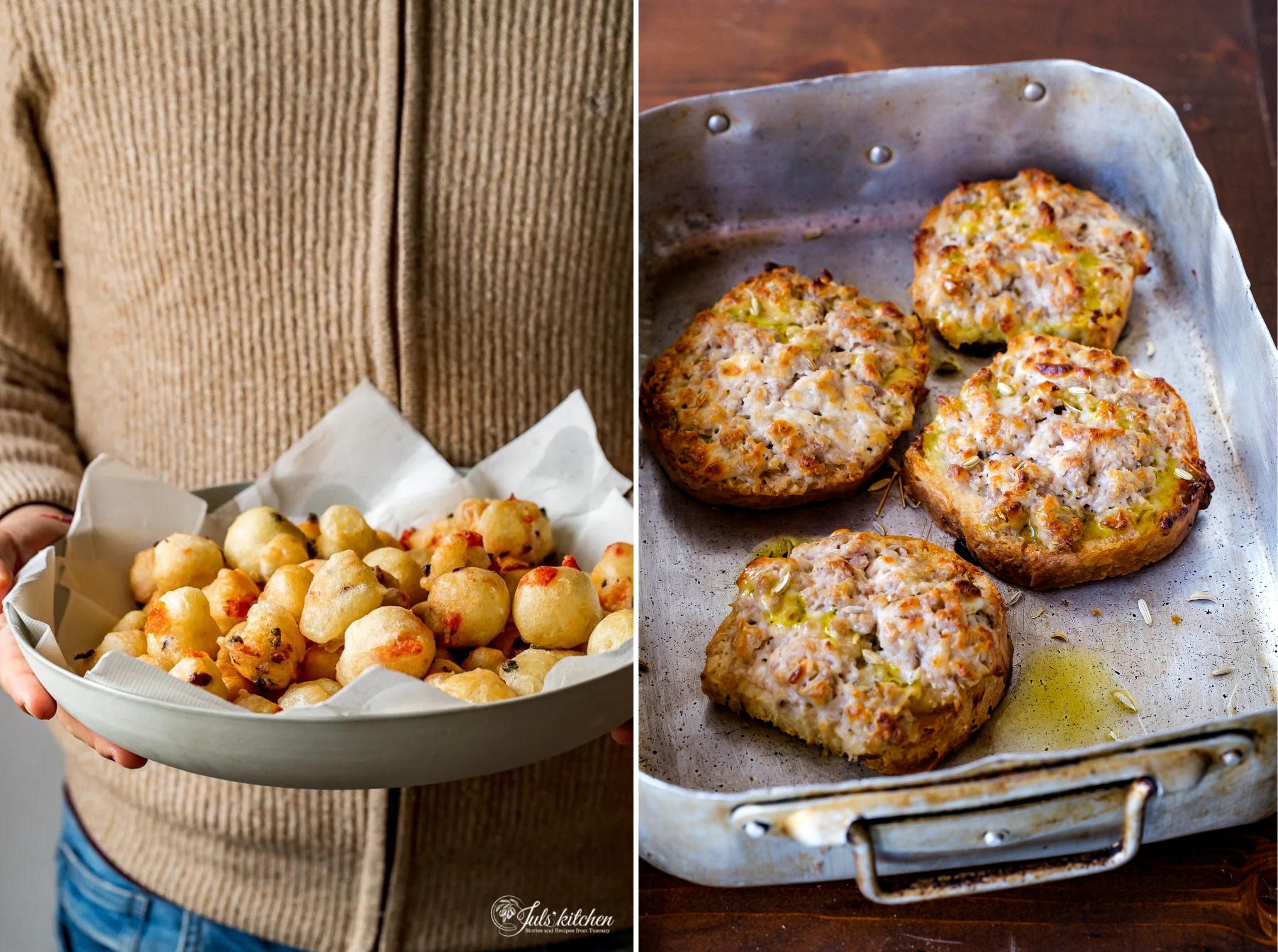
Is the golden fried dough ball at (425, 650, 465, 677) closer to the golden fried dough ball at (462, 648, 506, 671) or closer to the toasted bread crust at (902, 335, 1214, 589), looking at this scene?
the golden fried dough ball at (462, 648, 506, 671)

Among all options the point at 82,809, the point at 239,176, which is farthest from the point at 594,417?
the point at 82,809

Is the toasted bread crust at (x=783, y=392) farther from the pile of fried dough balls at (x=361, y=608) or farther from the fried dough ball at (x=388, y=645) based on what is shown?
the fried dough ball at (x=388, y=645)

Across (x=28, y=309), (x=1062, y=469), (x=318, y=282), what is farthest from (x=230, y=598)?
(x=1062, y=469)

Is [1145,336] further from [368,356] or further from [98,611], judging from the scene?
[98,611]

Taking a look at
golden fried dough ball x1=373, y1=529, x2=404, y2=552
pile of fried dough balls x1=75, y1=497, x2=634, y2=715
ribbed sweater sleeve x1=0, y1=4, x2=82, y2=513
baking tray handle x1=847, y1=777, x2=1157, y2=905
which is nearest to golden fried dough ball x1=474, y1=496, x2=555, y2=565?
pile of fried dough balls x1=75, y1=497, x2=634, y2=715

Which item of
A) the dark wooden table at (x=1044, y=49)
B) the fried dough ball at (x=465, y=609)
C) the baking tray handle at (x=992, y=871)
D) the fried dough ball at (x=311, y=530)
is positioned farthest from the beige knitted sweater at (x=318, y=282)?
the baking tray handle at (x=992, y=871)

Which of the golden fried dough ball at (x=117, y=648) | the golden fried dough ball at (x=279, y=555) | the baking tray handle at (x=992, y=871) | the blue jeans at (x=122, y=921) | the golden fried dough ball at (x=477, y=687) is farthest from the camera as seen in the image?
the blue jeans at (x=122, y=921)
